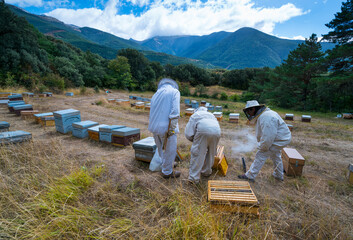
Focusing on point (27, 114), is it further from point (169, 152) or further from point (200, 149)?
point (200, 149)

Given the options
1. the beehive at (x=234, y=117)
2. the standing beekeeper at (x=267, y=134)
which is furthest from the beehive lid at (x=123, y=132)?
the beehive at (x=234, y=117)

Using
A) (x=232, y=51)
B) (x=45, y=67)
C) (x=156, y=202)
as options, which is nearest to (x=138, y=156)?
(x=156, y=202)

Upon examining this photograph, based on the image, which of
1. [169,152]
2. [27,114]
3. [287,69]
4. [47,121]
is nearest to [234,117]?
[169,152]

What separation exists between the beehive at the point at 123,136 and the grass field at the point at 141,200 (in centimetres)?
24

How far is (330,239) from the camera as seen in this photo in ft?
6.47

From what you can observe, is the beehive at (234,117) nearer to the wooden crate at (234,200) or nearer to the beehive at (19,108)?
the wooden crate at (234,200)

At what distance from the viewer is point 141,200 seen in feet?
8.63

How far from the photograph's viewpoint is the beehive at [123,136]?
473 centimetres

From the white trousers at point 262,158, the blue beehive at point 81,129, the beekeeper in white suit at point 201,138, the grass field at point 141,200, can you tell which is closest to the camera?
the grass field at point 141,200

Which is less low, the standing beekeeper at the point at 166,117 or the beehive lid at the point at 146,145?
the standing beekeeper at the point at 166,117

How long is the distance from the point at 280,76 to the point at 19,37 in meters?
30.5

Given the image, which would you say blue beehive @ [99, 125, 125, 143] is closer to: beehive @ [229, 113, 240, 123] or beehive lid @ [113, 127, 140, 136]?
beehive lid @ [113, 127, 140, 136]

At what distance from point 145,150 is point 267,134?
8.35 feet

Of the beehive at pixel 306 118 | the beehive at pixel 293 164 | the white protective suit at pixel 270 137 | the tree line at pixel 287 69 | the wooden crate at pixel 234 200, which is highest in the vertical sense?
the tree line at pixel 287 69
